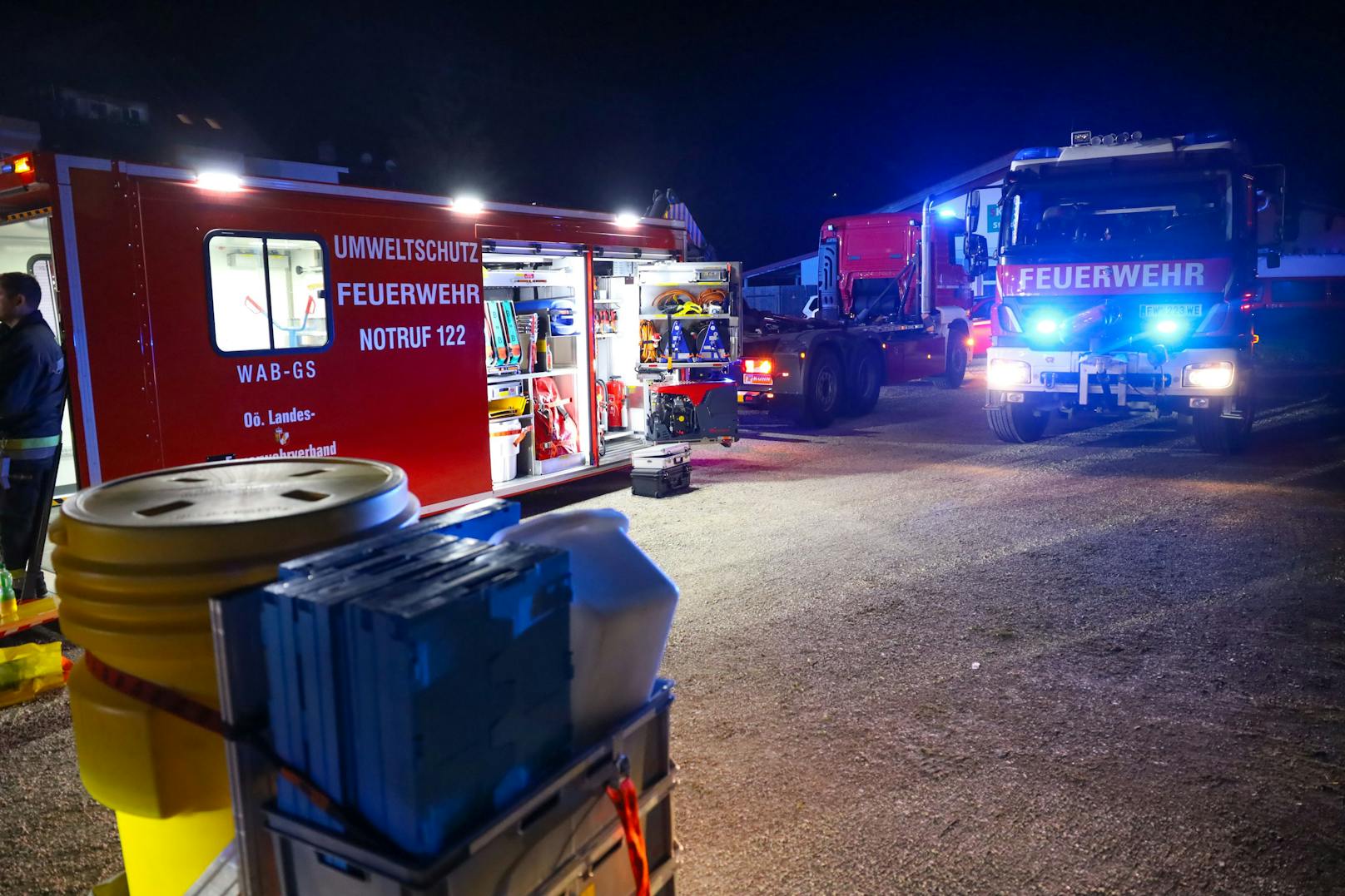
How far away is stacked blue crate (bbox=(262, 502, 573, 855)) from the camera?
1.51 m

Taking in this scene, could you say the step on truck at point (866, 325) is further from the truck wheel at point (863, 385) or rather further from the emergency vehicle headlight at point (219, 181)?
the emergency vehicle headlight at point (219, 181)

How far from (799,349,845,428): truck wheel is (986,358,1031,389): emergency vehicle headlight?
280cm

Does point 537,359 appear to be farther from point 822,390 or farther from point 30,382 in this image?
point 822,390

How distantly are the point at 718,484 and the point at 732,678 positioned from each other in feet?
16.2

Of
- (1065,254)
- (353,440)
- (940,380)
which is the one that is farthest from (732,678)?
(940,380)

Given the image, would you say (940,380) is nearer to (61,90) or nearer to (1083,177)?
(1083,177)

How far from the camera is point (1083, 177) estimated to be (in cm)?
1023

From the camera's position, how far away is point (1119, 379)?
9.95m

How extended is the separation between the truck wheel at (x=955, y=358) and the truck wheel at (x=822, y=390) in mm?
4824

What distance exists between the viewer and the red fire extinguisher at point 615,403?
1041 centimetres

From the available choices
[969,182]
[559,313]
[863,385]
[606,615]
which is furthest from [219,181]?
[969,182]

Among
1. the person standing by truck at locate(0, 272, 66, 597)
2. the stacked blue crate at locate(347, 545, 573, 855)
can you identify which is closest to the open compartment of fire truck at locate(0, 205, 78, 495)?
the person standing by truck at locate(0, 272, 66, 597)

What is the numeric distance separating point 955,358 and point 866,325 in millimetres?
3884

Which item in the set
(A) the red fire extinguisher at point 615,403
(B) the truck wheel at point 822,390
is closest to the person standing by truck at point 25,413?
(A) the red fire extinguisher at point 615,403
